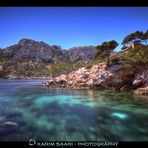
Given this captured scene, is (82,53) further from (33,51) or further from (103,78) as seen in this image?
(103,78)

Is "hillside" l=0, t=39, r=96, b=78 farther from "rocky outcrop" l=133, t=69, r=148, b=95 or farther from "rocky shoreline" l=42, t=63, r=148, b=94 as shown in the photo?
"rocky outcrop" l=133, t=69, r=148, b=95

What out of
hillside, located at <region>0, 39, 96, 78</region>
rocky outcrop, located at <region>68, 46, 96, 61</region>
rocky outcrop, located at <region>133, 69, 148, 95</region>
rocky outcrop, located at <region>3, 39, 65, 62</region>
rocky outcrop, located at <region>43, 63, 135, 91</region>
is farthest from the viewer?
rocky outcrop, located at <region>68, 46, 96, 61</region>

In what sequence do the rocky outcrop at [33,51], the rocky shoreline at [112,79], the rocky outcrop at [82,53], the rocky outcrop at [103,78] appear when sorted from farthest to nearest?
the rocky outcrop at [82,53], the rocky outcrop at [33,51], the rocky outcrop at [103,78], the rocky shoreline at [112,79]

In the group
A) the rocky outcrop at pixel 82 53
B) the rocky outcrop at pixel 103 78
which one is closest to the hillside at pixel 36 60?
the rocky outcrop at pixel 82 53

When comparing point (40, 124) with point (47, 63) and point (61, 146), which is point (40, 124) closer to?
point (61, 146)

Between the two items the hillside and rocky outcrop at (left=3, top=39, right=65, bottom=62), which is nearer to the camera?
the hillside

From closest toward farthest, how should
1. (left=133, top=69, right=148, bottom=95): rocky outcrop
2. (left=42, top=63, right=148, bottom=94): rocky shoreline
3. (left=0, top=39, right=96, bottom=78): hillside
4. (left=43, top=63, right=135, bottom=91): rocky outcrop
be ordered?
(left=133, top=69, right=148, bottom=95): rocky outcrop → (left=42, top=63, right=148, bottom=94): rocky shoreline → (left=43, top=63, right=135, bottom=91): rocky outcrop → (left=0, top=39, right=96, bottom=78): hillside

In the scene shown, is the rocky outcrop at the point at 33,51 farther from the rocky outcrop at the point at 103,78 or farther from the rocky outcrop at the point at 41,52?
the rocky outcrop at the point at 103,78

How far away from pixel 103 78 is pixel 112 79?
1.34 metres

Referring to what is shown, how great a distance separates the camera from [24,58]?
11706cm

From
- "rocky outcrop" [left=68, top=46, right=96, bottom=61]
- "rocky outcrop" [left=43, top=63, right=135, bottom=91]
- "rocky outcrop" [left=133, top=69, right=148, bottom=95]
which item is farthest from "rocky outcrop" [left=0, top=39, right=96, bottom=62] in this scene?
"rocky outcrop" [left=133, top=69, right=148, bottom=95]

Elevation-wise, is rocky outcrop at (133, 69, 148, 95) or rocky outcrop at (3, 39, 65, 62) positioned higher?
rocky outcrop at (3, 39, 65, 62)

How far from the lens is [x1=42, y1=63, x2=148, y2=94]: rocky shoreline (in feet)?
68.6

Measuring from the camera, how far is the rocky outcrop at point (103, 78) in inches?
915
